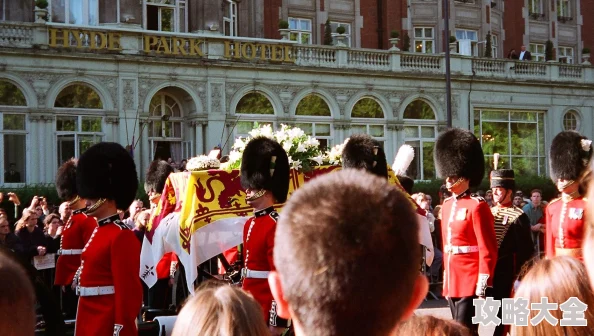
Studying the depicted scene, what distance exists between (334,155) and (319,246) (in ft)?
25.2

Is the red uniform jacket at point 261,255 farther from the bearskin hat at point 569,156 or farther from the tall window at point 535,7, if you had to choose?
the tall window at point 535,7

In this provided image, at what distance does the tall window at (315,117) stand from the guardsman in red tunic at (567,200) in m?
19.8

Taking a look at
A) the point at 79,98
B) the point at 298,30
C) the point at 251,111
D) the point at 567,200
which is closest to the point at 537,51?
the point at 298,30

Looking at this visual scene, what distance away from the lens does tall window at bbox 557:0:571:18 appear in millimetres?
39625

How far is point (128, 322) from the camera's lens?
18.7 feet

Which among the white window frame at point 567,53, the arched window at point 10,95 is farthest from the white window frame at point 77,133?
the white window frame at point 567,53

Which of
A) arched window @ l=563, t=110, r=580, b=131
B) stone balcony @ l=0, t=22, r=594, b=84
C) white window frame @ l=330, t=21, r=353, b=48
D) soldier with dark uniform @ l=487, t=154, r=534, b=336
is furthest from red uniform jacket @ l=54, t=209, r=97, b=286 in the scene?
arched window @ l=563, t=110, r=580, b=131

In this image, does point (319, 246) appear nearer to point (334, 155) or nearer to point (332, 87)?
point (334, 155)

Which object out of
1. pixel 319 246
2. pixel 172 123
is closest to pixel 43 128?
pixel 172 123

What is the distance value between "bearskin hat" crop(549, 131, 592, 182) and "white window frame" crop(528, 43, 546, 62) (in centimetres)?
3073

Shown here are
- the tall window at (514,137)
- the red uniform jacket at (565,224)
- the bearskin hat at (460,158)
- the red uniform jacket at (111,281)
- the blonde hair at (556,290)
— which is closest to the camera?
the blonde hair at (556,290)

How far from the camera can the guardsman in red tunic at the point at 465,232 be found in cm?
756

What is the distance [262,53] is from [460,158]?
19.6m

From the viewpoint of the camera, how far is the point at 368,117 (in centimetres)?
2980
